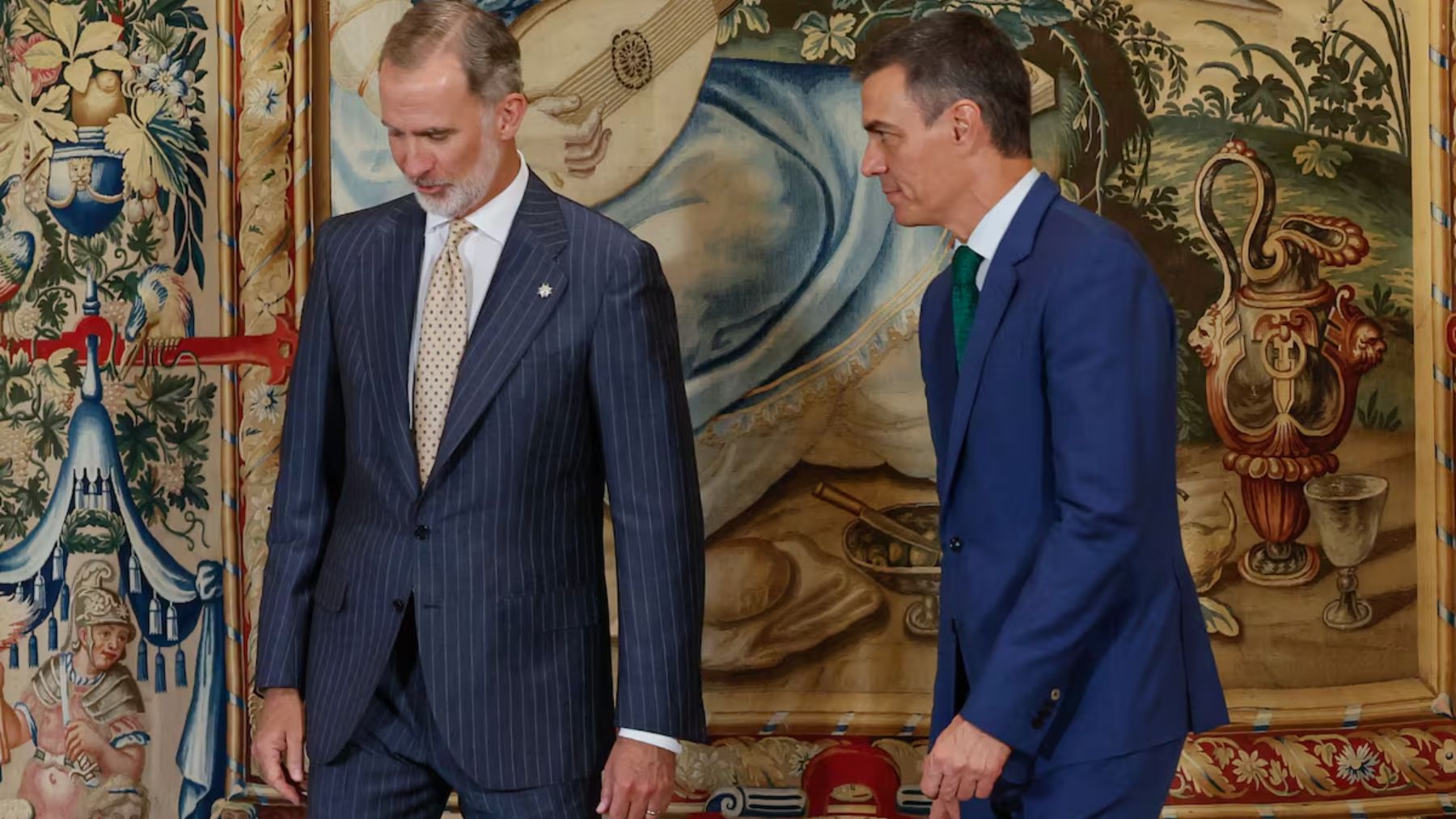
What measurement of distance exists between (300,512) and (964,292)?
0.99 meters

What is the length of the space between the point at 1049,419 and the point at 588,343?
25.3 inches

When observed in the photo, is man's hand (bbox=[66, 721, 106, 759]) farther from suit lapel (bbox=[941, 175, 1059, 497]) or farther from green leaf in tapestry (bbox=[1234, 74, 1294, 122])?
green leaf in tapestry (bbox=[1234, 74, 1294, 122])

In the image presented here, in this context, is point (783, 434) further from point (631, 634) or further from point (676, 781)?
point (631, 634)

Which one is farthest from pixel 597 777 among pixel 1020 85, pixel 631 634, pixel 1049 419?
pixel 1020 85

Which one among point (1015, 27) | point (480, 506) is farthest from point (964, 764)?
point (1015, 27)

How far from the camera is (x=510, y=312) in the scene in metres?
2.17

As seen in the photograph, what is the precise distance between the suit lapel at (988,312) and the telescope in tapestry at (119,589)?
6.37 feet

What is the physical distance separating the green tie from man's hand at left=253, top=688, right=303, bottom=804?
1.07 m

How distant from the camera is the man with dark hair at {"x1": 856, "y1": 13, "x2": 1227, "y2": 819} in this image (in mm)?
1875

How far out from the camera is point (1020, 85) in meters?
2.13

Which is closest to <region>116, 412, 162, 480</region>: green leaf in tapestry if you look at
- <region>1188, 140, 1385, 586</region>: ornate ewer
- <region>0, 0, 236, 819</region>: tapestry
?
<region>0, 0, 236, 819</region>: tapestry

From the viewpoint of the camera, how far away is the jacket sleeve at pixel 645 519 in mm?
2166

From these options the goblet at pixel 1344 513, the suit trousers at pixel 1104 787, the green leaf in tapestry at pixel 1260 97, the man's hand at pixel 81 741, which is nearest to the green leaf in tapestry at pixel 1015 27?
the green leaf in tapestry at pixel 1260 97

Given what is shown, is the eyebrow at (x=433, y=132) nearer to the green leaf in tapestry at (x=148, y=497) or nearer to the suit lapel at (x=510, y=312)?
the suit lapel at (x=510, y=312)
